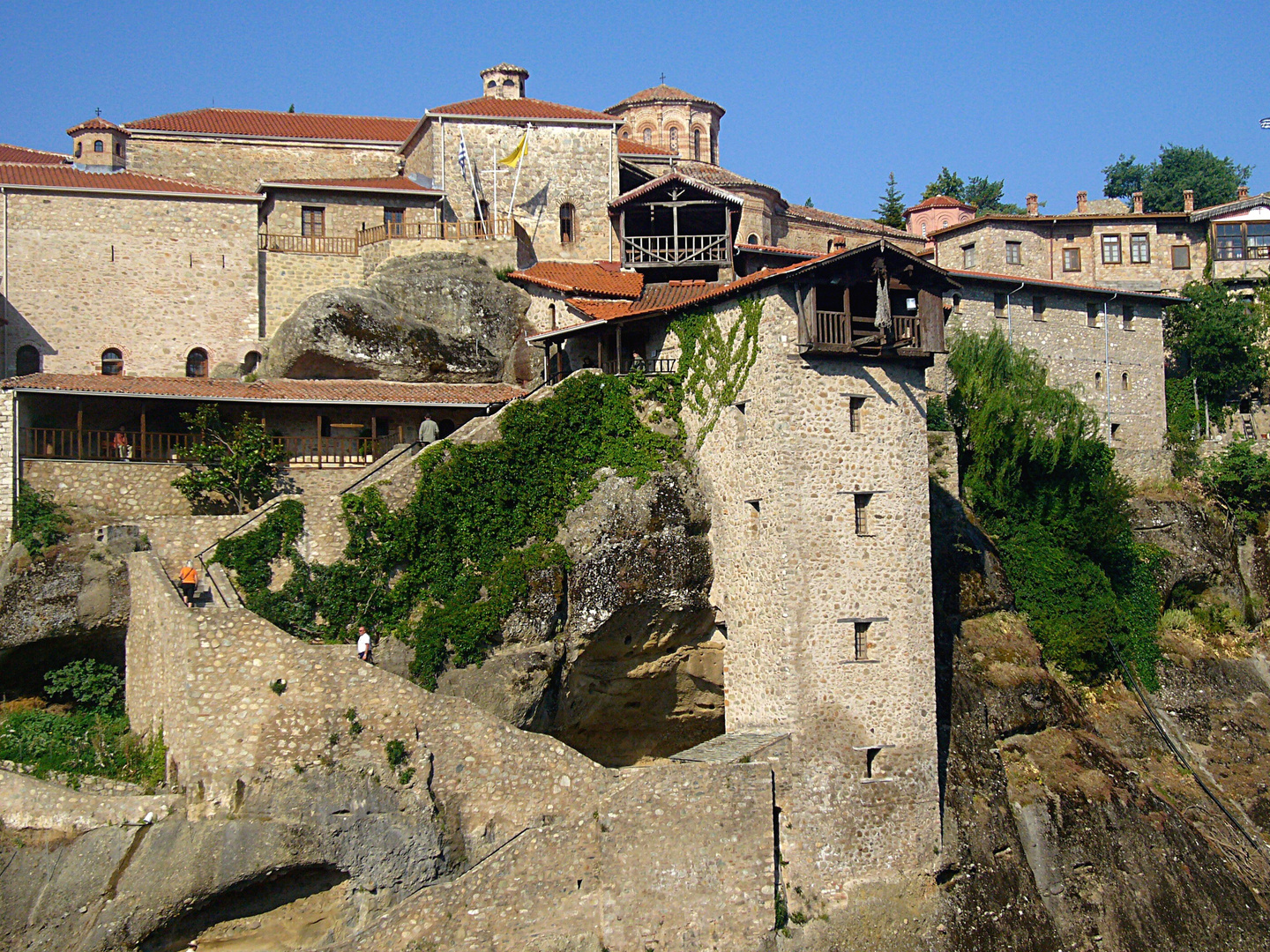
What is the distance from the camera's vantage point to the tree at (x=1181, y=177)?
7575cm

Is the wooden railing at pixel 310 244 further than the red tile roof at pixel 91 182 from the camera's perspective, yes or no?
Yes

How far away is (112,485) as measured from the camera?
1178 inches

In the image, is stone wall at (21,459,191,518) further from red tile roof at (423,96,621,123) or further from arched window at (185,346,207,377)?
red tile roof at (423,96,621,123)

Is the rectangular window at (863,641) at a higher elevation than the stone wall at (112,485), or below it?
below

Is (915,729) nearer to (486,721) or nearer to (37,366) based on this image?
(486,721)

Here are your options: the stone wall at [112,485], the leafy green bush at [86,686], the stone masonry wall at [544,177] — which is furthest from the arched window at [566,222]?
the leafy green bush at [86,686]

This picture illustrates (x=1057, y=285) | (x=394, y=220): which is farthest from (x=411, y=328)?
(x=1057, y=285)

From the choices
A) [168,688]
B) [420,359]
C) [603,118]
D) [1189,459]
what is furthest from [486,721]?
[1189,459]

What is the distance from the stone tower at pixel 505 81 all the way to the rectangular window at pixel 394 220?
7.31m

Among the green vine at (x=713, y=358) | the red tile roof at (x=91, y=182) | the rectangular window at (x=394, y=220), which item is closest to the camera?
the green vine at (x=713, y=358)

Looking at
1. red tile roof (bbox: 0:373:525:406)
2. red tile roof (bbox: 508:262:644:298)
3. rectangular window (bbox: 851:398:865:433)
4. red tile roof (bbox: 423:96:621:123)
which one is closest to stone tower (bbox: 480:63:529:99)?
red tile roof (bbox: 423:96:621:123)

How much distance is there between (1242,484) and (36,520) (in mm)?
34810

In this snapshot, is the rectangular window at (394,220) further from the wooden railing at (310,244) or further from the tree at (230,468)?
the tree at (230,468)

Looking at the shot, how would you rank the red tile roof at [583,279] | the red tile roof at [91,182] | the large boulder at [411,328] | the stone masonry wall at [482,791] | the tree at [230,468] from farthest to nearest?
the red tile roof at [91,182] < the red tile roof at [583,279] < the large boulder at [411,328] < the tree at [230,468] < the stone masonry wall at [482,791]
